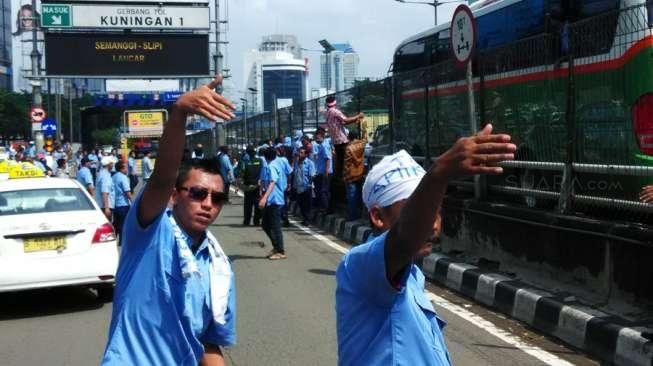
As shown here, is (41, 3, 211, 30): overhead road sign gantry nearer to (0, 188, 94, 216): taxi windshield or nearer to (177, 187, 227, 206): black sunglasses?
(0, 188, 94, 216): taxi windshield

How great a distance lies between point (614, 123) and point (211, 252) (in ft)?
19.4

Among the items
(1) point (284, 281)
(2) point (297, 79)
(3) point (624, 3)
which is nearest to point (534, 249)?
(1) point (284, 281)

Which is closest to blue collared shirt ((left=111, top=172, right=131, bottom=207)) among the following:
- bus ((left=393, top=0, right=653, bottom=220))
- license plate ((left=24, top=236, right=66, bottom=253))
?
license plate ((left=24, top=236, right=66, bottom=253))

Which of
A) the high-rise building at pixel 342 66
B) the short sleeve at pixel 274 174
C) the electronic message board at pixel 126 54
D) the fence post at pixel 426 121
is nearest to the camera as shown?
the short sleeve at pixel 274 174

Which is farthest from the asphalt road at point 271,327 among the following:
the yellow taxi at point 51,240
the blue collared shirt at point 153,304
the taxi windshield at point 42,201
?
the blue collared shirt at point 153,304

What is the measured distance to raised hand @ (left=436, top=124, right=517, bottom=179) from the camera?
1.96 metres

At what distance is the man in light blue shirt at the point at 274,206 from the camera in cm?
1186

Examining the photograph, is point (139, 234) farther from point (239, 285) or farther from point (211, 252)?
point (239, 285)

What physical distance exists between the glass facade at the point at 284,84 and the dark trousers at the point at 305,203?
56.4m

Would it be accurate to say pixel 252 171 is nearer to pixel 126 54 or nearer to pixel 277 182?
pixel 277 182

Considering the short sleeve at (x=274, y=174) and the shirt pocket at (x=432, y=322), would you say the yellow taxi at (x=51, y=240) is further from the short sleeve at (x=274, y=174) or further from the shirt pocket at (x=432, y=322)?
the shirt pocket at (x=432, y=322)

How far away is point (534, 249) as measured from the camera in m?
8.29

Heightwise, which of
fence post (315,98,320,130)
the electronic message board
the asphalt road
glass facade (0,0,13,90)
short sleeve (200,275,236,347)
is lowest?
the asphalt road

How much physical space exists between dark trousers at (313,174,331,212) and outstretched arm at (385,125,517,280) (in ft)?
47.3
